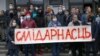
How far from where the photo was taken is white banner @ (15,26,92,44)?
58.6 ft

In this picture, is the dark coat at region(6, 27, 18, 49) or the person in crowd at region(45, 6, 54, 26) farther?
the person in crowd at region(45, 6, 54, 26)

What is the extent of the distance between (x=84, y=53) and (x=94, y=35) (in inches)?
46.8

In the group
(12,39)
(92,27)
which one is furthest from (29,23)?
(92,27)

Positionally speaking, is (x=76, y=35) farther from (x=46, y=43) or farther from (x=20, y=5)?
(x=20, y=5)

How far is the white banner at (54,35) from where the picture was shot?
1787 cm

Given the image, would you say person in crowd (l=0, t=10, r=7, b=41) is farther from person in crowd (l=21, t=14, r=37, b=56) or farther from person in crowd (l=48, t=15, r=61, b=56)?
person in crowd (l=48, t=15, r=61, b=56)

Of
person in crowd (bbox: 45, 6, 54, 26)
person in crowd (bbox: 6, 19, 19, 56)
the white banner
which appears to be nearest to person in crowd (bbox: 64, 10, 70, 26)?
person in crowd (bbox: 45, 6, 54, 26)

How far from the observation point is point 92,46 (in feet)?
59.1

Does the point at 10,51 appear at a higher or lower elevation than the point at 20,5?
lower

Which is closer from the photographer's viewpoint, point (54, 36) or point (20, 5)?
point (54, 36)

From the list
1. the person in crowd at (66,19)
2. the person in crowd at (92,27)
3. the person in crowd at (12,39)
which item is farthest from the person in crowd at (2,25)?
the person in crowd at (92,27)

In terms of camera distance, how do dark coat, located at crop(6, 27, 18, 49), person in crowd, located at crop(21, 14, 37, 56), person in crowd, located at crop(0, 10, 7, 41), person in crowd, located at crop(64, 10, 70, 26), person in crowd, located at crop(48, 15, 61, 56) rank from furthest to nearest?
person in crowd, located at crop(0, 10, 7, 41) < person in crowd, located at crop(64, 10, 70, 26) < person in crowd, located at crop(21, 14, 37, 56) < person in crowd, located at crop(48, 15, 61, 56) < dark coat, located at crop(6, 27, 18, 49)

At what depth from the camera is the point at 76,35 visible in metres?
18.0

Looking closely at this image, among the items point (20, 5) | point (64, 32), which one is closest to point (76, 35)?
point (64, 32)
